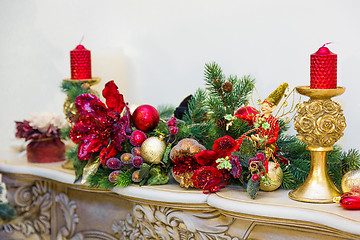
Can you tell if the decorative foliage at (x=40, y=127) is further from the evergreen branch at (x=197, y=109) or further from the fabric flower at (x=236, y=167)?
the fabric flower at (x=236, y=167)

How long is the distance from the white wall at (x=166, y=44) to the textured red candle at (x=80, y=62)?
0.28m

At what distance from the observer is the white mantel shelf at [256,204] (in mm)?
902

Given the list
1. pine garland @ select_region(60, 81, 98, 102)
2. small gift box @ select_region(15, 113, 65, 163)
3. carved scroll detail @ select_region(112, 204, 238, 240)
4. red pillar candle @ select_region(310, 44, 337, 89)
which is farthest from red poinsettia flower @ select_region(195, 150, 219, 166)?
small gift box @ select_region(15, 113, 65, 163)

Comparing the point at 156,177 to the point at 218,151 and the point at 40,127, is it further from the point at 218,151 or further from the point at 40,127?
the point at 40,127

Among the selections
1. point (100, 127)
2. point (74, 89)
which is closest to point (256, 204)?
point (100, 127)

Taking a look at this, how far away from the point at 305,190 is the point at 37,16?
4.25 feet

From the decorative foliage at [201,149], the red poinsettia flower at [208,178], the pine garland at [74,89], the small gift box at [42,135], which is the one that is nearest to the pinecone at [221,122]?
the decorative foliage at [201,149]

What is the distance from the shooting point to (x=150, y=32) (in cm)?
168

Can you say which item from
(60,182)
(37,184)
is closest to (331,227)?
(60,182)

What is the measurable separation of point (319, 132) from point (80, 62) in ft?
2.25

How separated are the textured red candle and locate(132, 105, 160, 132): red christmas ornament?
23cm

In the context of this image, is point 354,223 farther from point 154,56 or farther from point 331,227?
point 154,56

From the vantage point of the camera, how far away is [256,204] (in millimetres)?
992

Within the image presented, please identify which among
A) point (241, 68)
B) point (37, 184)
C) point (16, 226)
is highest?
point (241, 68)
